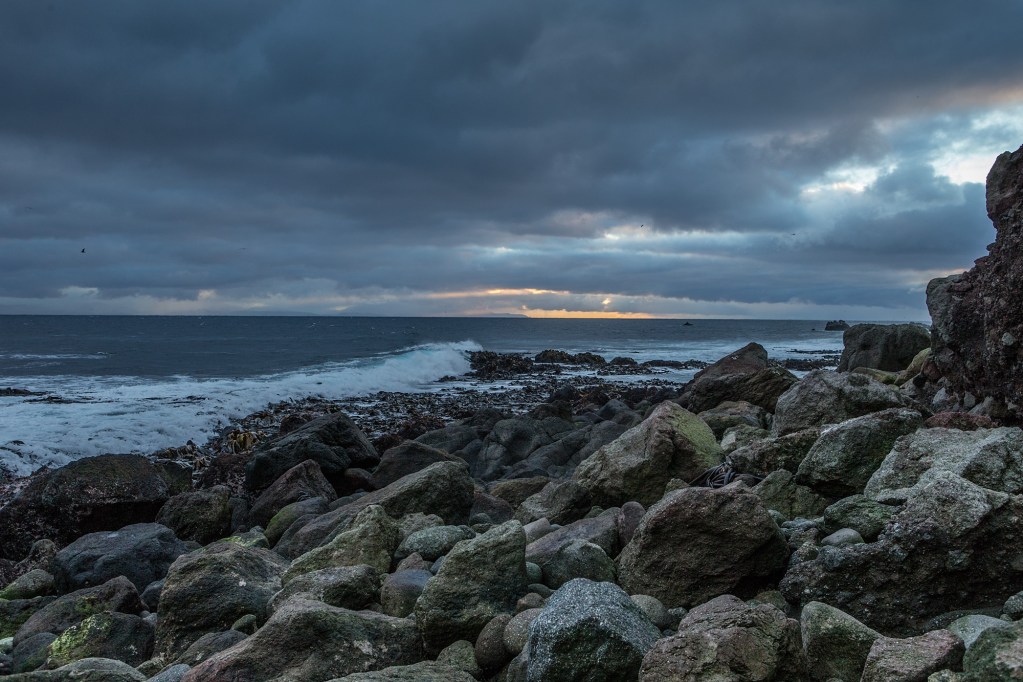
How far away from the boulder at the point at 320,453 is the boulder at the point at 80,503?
2.07 meters

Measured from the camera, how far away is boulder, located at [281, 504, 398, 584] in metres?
5.94

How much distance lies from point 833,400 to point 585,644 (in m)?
4.85

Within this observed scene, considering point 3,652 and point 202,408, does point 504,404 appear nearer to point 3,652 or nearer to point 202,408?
point 202,408

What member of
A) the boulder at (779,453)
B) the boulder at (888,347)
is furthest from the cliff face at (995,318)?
the boulder at (888,347)

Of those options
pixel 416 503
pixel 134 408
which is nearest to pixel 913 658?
pixel 416 503

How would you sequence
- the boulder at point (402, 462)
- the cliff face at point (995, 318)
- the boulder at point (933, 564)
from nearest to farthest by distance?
1. the boulder at point (933, 564)
2. the cliff face at point (995, 318)
3. the boulder at point (402, 462)

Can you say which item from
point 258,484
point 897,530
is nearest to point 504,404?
point 258,484

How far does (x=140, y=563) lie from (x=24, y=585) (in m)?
1.19

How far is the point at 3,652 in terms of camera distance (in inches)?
243

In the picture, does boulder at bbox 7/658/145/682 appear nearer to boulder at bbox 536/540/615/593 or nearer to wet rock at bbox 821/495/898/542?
boulder at bbox 536/540/615/593

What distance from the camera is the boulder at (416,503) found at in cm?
760

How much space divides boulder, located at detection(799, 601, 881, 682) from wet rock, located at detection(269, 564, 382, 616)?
2.91 metres

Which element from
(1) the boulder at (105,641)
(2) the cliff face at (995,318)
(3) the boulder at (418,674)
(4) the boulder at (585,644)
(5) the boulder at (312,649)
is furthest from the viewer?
(1) the boulder at (105,641)

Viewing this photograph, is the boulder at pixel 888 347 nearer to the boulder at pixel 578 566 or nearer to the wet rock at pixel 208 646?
the boulder at pixel 578 566
